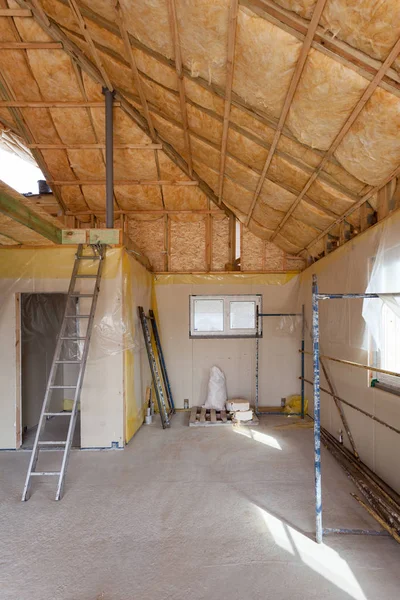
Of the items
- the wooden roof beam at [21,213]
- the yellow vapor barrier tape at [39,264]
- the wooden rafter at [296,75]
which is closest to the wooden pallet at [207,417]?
the yellow vapor barrier tape at [39,264]

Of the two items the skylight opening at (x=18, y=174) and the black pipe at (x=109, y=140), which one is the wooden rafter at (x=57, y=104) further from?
the skylight opening at (x=18, y=174)

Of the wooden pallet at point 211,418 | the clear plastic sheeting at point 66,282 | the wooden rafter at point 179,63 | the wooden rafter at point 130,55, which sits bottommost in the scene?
the wooden pallet at point 211,418

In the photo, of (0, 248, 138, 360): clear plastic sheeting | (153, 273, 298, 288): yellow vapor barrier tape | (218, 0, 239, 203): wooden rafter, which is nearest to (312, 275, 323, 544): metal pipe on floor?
(218, 0, 239, 203): wooden rafter

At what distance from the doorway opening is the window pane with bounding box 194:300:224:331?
7.28 feet

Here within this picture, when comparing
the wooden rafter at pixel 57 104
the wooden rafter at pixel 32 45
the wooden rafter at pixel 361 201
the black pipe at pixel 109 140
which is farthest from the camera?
the wooden rafter at pixel 57 104

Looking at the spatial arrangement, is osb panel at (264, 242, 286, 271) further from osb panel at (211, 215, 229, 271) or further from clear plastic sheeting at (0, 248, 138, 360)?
clear plastic sheeting at (0, 248, 138, 360)

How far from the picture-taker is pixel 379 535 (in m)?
2.55

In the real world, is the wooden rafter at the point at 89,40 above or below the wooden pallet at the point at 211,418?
above

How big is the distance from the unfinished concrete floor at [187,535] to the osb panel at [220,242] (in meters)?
3.61

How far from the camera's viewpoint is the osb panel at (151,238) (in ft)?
21.7

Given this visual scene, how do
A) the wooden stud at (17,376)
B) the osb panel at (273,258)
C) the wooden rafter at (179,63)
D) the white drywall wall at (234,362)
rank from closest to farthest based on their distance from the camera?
the wooden rafter at (179,63) < the wooden stud at (17,376) < the white drywall wall at (234,362) < the osb panel at (273,258)

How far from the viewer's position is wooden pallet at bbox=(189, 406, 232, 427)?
5.41 m

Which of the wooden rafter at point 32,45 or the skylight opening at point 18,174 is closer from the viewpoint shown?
the wooden rafter at point 32,45

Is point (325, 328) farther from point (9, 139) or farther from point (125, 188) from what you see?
point (9, 139)
